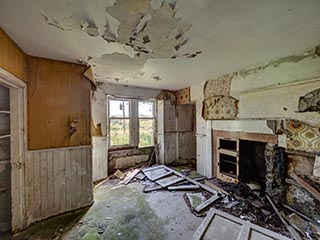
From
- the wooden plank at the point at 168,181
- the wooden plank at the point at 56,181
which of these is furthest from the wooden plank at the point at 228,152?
the wooden plank at the point at 56,181

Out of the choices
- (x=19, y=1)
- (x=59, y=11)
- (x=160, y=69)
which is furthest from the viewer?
(x=160, y=69)

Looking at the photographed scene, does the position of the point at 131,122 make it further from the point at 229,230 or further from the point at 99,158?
the point at 229,230

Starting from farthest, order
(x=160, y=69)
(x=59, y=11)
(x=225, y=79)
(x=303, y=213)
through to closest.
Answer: (x=225, y=79), (x=160, y=69), (x=303, y=213), (x=59, y=11)

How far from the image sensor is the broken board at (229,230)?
2.04 metres

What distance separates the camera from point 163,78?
394 cm

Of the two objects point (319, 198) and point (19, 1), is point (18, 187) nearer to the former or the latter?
point (19, 1)

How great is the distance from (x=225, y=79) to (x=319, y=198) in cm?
252

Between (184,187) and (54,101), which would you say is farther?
(184,187)

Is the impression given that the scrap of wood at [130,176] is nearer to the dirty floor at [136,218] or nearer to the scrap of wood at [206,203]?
the dirty floor at [136,218]

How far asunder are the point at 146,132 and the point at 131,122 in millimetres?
638

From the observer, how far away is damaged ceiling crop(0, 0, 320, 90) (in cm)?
145

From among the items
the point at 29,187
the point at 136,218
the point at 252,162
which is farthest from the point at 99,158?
the point at 252,162

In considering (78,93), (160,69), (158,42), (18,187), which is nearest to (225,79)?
(160,69)

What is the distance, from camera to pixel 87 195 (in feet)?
9.69
